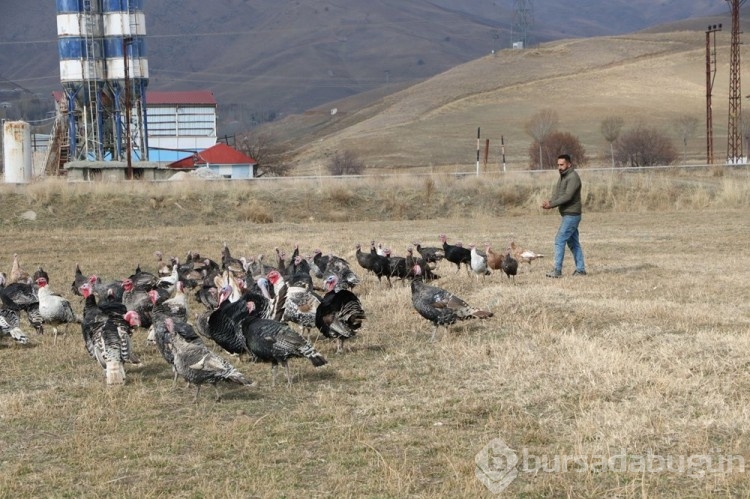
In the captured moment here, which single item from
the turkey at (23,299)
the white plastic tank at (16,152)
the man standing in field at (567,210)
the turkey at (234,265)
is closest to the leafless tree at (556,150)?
the white plastic tank at (16,152)

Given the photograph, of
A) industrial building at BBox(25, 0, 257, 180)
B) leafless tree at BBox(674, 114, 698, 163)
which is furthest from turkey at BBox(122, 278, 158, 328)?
leafless tree at BBox(674, 114, 698, 163)

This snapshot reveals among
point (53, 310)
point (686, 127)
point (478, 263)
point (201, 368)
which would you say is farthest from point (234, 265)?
point (686, 127)

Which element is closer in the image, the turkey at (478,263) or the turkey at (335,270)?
the turkey at (335,270)

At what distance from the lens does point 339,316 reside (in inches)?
505

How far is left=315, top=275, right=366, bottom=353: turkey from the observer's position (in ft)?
42.0

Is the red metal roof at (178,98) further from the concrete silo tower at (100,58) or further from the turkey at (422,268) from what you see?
the turkey at (422,268)

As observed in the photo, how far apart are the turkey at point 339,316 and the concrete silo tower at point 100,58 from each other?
48.3 metres

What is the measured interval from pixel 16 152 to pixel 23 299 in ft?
128

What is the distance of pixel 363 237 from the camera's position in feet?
94.8

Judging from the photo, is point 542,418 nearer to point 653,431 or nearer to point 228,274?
point 653,431

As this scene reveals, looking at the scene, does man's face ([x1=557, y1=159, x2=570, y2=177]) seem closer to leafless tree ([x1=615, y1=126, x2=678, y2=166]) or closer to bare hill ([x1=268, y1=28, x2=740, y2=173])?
leafless tree ([x1=615, y1=126, x2=678, y2=166])

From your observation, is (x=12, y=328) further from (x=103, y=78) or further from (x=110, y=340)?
(x=103, y=78)

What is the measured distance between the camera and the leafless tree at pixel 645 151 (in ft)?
222

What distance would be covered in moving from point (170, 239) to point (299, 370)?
18494mm
